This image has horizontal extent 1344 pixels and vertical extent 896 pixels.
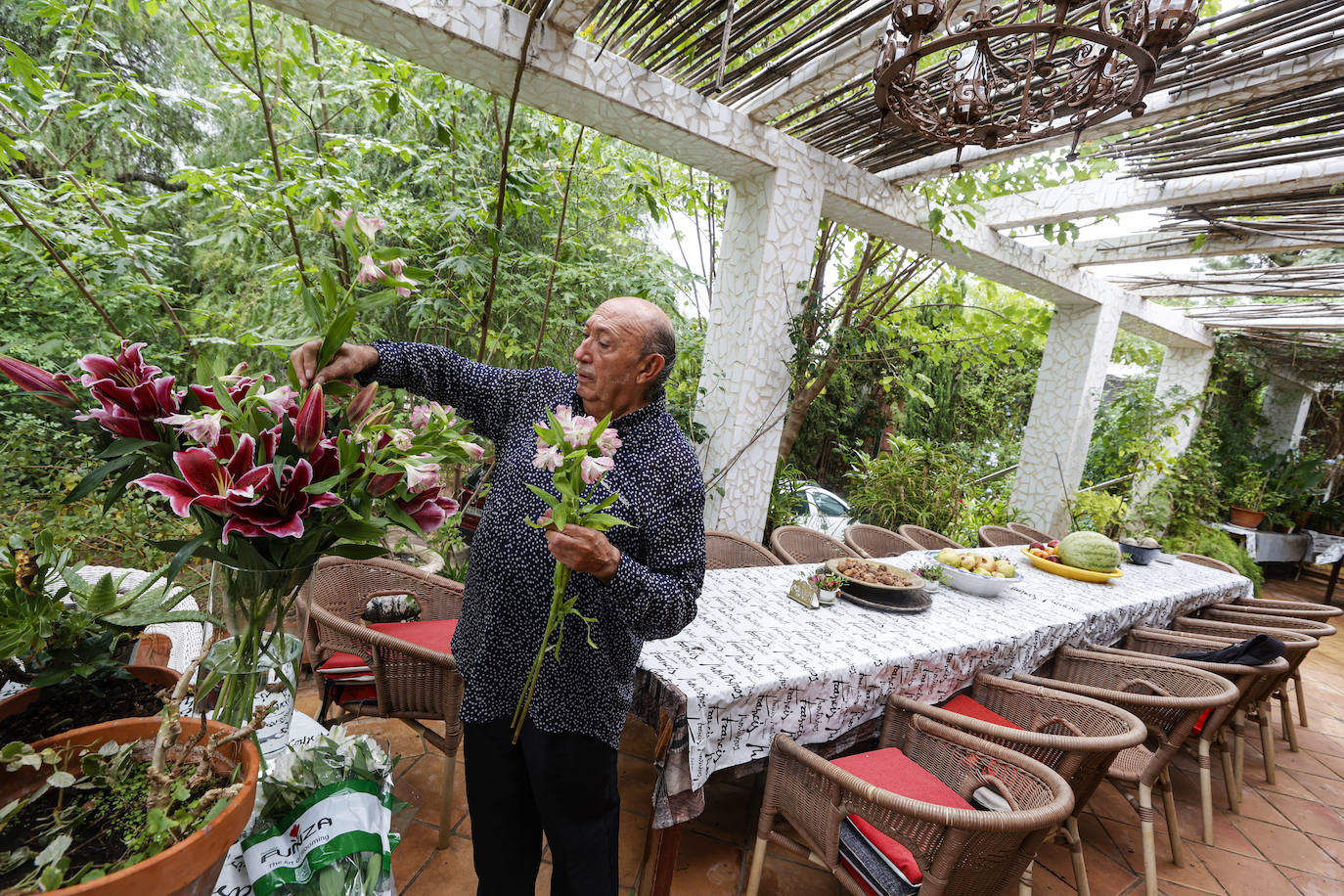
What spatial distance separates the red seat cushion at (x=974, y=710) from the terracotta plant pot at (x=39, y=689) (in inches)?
85.1

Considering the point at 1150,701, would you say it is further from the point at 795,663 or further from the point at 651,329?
the point at 651,329

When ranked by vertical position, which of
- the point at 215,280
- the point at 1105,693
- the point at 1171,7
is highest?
the point at 1171,7

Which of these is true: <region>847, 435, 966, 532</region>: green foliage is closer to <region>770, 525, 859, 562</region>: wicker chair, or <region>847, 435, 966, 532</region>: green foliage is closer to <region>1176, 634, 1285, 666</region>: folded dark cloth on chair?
<region>770, 525, 859, 562</region>: wicker chair

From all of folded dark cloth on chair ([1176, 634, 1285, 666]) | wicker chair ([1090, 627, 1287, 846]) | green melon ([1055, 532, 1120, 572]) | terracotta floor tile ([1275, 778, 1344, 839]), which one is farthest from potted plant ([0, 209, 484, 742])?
terracotta floor tile ([1275, 778, 1344, 839])

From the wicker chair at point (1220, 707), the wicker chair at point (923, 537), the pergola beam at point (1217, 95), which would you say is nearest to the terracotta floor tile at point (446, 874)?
the wicker chair at point (1220, 707)

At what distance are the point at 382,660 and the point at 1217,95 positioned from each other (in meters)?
3.81

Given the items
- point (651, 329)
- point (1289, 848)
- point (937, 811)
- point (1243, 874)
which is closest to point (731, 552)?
point (937, 811)

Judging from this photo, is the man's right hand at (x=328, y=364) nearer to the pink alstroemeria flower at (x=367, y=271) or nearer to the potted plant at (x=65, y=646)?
the pink alstroemeria flower at (x=367, y=271)

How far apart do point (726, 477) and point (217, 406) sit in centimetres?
290

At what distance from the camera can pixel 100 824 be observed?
0.59 m

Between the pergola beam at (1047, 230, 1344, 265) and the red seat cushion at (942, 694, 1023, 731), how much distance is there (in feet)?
12.2

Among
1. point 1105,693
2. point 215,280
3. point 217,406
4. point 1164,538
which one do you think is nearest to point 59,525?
point 215,280

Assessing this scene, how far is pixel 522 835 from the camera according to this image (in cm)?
140

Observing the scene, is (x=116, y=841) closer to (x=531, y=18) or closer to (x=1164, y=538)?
(x=531, y=18)
